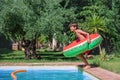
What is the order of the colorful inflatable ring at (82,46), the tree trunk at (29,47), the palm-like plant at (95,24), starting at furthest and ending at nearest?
the palm-like plant at (95,24)
the tree trunk at (29,47)
the colorful inflatable ring at (82,46)

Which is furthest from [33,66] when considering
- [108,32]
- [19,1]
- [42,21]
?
[108,32]

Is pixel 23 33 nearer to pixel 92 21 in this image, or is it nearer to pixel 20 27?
pixel 20 27

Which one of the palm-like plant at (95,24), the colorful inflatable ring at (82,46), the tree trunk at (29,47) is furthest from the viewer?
the palm-like plant at (95,24)

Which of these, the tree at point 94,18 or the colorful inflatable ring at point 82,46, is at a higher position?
the tree at point 94,18

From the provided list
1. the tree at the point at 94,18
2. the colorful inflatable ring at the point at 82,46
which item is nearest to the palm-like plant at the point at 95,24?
the tree at the point at 94,18

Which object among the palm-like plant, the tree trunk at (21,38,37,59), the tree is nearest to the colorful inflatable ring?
the tree trunk at (21,38,37,59)

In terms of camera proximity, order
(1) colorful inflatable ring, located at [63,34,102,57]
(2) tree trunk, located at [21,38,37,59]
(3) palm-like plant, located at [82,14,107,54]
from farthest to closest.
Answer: (3) palm-like plant, located at [82,14,107,54] < (2) tree trunk, located at [21,38,37,59] < (1) colorful inflatable ring, located at [63,34,102,57]

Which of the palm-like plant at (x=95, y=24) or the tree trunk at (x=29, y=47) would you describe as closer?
the tree trunk at (x=29, y=47)

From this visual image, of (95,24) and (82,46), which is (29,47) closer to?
(95,24)

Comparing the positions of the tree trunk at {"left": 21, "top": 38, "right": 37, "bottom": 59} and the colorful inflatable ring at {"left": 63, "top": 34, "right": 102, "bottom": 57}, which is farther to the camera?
the tree trunk at {"left": 21, "top": 38, "right": 37, "bottom": 59}

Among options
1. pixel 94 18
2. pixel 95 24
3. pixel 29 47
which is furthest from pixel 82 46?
pixel 95 24

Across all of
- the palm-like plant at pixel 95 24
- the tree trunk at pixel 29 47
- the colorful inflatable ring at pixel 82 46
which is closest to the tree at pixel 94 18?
the palm-like plant at pixel 95 24

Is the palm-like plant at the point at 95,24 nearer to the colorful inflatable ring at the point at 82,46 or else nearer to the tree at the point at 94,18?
the tree at the point at 94,18

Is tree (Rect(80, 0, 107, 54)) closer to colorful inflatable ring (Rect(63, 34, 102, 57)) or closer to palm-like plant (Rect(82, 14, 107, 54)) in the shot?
palm-like plant (Rect(82, 14, 107, 54))
